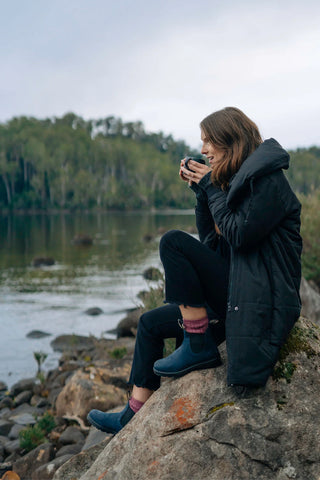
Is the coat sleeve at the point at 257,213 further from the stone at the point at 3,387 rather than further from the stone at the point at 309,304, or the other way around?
the stone at the point at 3,387

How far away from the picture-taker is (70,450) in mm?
5383

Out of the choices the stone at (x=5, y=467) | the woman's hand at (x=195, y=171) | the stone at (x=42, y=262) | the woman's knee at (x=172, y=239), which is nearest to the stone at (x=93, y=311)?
the stone at (x=5, y=467)

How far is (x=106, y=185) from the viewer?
96250 millimetres

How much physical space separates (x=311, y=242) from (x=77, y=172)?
8761 cm

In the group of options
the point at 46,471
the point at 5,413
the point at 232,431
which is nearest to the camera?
the point at 232,431

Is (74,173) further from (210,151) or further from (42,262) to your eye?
(210,151)

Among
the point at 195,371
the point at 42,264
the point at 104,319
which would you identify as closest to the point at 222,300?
the point at 195,371

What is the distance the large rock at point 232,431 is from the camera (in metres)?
2.83

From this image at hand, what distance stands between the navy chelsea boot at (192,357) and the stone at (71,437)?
2.92 m

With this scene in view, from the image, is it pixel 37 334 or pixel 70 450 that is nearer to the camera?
pixel 70 450

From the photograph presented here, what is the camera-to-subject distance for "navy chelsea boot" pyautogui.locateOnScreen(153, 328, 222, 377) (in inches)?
126

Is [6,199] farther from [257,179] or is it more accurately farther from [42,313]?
[257,179]

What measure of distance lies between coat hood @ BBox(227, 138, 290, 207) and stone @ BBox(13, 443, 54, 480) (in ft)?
12.5

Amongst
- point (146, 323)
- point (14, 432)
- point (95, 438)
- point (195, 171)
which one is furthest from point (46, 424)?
point (195, 171)
